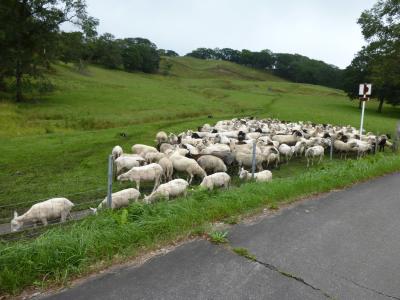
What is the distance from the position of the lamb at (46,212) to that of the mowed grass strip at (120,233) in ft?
9.52

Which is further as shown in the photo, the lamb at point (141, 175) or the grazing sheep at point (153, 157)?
the grazing sheep at point (153, 157)

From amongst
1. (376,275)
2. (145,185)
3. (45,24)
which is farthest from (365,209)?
(45,24)

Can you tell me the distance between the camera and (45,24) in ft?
123

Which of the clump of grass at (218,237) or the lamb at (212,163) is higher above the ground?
the clump of grass at (218,237)

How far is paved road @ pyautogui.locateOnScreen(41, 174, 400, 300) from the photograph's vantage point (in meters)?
5.37

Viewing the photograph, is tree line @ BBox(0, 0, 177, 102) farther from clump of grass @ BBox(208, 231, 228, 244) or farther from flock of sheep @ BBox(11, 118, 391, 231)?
clump of grass @ BBox(208, 231, 228, 244)

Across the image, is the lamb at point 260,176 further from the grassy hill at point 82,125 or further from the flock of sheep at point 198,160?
the grassy hill at point 82,125

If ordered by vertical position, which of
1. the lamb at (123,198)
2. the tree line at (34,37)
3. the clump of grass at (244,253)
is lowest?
the lamb at (123,198)

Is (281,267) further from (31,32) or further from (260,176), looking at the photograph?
(31,32)

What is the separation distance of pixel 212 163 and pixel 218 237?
28.1 feet

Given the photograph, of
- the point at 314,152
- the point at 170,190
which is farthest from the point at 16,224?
the point at 314,152

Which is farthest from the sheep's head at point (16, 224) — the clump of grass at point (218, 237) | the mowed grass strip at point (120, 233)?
the clump of grass at point (218, 237)

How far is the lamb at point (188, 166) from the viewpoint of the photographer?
1483 cm

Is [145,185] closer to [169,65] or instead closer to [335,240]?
[335,240]
